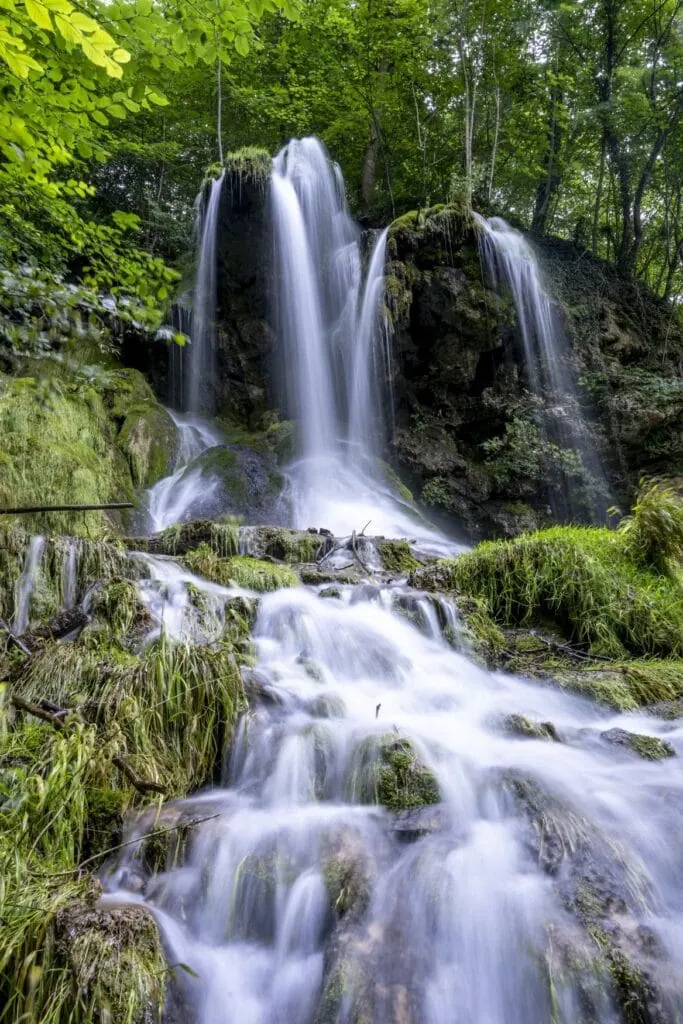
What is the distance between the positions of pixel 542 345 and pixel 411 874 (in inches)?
476

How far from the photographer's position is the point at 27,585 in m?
4.48

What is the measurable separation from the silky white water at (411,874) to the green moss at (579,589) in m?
1.53

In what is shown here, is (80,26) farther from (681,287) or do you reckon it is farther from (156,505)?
(681,287)

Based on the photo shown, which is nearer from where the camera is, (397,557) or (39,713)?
(39,713)

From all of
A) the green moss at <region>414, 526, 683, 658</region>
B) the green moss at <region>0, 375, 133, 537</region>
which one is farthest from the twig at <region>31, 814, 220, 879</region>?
the green moss at <region>0, 375, 133, 537</region>

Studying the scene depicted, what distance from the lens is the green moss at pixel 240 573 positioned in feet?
17.8

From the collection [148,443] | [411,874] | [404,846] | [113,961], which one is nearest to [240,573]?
[404,846]

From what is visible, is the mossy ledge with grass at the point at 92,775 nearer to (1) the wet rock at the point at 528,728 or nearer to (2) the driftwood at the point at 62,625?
(2) the driftwood at the point at 62,625

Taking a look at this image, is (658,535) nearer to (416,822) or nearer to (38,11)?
(416,822)

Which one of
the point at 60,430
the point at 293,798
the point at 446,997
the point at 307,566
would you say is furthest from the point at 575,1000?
the point at 60,430

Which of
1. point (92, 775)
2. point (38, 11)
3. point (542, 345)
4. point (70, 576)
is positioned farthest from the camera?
point (542, 345)

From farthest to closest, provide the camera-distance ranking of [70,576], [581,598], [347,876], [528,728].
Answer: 1. [581,598]
2. [70,576]
3. [528,728]
4. [347,876]

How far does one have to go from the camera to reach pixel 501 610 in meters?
5.84

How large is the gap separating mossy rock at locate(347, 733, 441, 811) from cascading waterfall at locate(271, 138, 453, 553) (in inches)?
296
